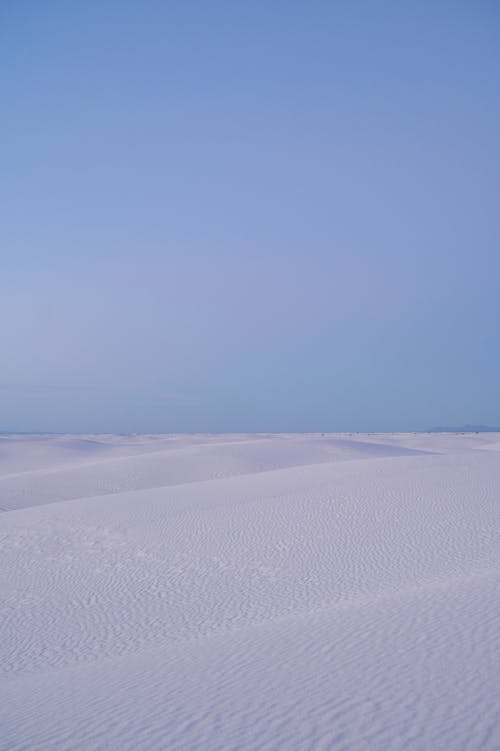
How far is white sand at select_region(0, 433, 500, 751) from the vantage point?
15.7 feet

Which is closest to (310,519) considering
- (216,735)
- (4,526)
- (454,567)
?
(454,567)

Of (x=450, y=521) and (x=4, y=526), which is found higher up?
(x=450, y=521)

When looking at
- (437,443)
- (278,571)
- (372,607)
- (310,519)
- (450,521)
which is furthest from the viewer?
(437,443)

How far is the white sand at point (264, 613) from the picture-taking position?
4793 mm

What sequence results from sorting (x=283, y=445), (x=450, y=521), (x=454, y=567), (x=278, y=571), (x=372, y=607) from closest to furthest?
(x=372, y=607) < (x=454, y=567) < (x=278, y=571) < (x=450, y=521) < (x=283, y=445)

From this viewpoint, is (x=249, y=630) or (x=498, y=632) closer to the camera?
(x=498, y=632)

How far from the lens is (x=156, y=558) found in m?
13.6

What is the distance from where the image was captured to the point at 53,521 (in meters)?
17.2

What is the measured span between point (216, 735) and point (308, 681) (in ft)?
4.02

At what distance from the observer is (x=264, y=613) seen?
9.38m

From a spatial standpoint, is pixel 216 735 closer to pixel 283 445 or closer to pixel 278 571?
pixel 278 571

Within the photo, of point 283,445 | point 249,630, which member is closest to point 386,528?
point 249,630

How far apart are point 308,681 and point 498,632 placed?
217 centimetres

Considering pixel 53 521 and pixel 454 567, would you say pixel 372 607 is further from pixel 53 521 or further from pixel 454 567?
pixel 53 521
